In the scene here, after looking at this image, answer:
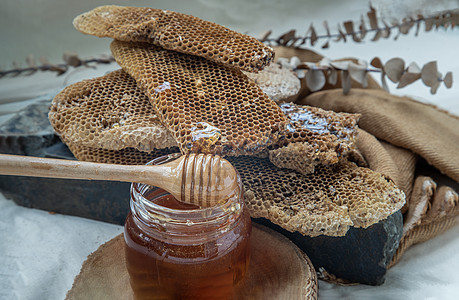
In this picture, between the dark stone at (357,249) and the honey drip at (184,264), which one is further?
the dark stone at (357,249)

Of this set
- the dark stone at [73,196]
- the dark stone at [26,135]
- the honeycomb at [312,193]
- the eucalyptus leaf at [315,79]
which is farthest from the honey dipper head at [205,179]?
the eucalyptus leaf at [315,79]

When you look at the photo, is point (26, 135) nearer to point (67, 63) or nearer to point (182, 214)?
point (67, 63)

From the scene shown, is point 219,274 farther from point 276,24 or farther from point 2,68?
point 276,24

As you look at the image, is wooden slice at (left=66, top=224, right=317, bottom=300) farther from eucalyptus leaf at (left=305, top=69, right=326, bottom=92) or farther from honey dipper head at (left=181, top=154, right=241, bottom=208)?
eucalyptus leaf at (left=305, top=69, right=326, bottom=92)

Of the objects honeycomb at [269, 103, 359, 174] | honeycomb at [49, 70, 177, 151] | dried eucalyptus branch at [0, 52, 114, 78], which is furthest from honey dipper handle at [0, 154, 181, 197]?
dried eucalyptus branch at [0, 52, 114, 78]

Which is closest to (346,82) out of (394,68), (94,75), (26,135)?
(394,68)

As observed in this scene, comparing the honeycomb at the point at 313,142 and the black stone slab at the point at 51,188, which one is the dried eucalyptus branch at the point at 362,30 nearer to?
the honeycomb at the point at 313,142
